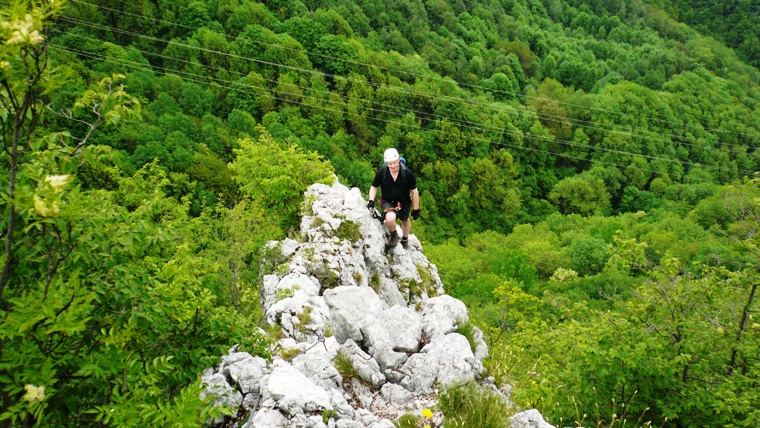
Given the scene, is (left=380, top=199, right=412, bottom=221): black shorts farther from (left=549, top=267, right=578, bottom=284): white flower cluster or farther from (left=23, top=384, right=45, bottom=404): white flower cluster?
(left=549, top=267, right=578, bottom=284): white flower cluster

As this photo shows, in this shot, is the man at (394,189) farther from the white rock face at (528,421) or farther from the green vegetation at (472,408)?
the white rock face at (528,421)

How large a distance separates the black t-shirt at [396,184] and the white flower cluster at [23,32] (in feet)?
23.1

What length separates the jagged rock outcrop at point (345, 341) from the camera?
4.88m

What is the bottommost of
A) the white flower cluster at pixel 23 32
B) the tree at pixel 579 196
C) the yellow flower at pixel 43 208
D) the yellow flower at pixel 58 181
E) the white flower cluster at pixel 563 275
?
the tree at pixel 579 196

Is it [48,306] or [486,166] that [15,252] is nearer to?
[48,306]

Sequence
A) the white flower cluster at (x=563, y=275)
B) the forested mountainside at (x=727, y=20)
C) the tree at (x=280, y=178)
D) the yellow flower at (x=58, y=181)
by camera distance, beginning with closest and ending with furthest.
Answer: the yellow flower at (x=58, y=181)
the tree at (x=280, y=178)
the white flower cluster at (x=563, y=275)
the forested mountainside at (x=727, y=20)

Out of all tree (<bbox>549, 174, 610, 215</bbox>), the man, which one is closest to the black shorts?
the man

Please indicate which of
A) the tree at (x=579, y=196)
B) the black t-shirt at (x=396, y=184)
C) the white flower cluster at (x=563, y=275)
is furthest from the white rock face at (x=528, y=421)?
A: the tree at (x=579, y=196)

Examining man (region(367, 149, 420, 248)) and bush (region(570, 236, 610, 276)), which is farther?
bush (region(570, 236, 610, 276))

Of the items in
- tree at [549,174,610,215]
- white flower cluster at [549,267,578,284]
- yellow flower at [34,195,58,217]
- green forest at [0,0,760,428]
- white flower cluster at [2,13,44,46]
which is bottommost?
tree at [549,174,610,215]

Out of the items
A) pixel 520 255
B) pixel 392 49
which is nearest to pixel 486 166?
pixel 520 255

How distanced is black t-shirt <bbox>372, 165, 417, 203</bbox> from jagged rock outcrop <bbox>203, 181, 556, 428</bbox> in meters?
1.14

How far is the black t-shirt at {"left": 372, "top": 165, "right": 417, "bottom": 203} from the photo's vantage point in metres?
9.58

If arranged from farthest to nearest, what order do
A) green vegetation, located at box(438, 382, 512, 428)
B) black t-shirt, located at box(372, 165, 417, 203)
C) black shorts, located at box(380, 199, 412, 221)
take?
1. black shorts, located at box(380, 199, 412, 221)
2. black t-shirt, located at box(372, 165, 417, 203)
3. green vegetation, located at box(438, 382, 512, 428)
